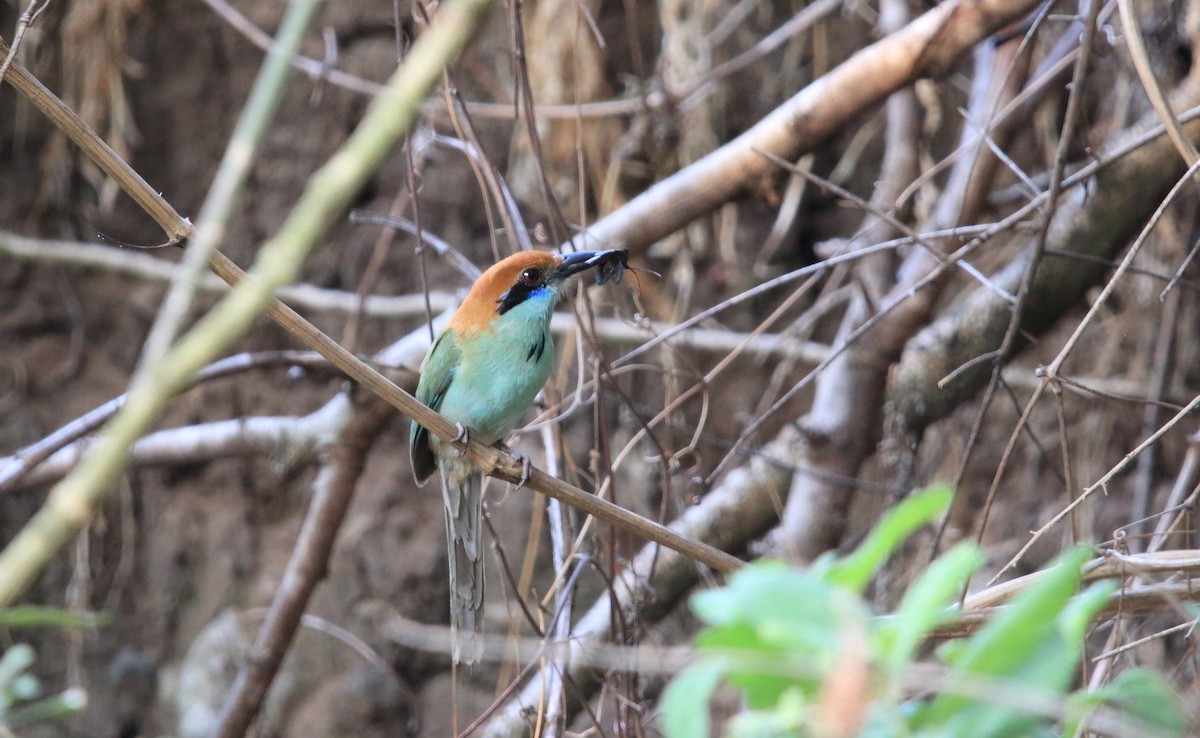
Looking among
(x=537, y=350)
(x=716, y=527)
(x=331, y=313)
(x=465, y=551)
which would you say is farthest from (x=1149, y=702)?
(x=331, y=313)

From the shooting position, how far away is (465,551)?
3184 millimetres

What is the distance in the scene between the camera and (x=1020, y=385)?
433cm

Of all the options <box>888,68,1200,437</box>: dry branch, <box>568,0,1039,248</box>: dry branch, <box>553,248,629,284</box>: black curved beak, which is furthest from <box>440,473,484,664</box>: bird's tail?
<box>888,68,1200,437</box>: dry branch

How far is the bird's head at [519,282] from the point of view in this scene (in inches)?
122

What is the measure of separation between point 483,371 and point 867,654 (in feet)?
7.76

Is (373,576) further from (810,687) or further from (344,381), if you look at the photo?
(810,687)

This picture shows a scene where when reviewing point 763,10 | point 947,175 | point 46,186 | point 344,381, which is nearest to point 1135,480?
point 947,175

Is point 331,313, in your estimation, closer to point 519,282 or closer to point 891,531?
point 519,282

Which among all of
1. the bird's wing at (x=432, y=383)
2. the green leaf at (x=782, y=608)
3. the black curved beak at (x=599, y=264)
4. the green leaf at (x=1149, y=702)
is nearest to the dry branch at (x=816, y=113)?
the black curved beak at (x=599, y=264)

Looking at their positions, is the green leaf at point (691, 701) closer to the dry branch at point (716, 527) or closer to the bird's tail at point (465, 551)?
the bird's tail at point (465, 551)

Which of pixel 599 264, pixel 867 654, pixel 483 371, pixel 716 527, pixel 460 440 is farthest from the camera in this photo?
pixel 716 527

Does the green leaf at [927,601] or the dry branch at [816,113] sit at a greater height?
the dry branch at [816,113]

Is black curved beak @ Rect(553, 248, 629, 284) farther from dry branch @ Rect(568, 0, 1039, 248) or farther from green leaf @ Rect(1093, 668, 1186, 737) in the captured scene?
green leaf @ Rect(1093, 668, 1186, 737)

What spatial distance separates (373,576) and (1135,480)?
342 centimetres
